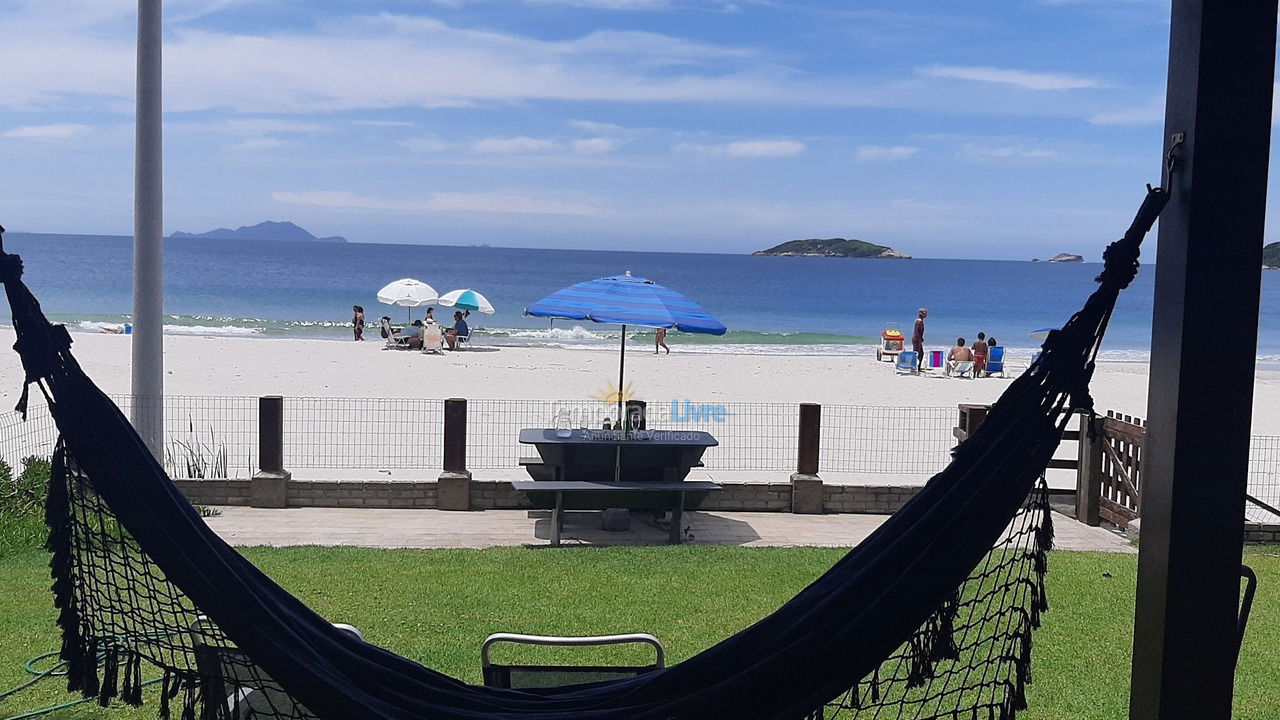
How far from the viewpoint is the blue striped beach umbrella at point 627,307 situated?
8.53 meters

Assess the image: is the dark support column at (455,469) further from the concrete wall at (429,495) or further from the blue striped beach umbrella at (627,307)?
the blue striped beach umbrella at (627,307)

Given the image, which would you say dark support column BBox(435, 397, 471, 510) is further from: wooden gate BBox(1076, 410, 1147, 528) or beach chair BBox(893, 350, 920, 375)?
beach chair BBox(893, 350, 920, 375)

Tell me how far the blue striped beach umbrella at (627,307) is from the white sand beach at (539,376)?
8.28m

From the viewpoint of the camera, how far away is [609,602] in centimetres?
582

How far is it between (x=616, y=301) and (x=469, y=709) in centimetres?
634

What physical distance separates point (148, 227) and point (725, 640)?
22.3 feet

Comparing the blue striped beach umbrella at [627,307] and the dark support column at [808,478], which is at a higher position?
the blue striped beach umbrella at [627,307]

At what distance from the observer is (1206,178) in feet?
7.02

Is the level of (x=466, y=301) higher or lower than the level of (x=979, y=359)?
higher

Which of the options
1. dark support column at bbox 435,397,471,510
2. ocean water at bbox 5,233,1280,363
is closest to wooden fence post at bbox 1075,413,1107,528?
dark support column at bbox 435,397,471,510

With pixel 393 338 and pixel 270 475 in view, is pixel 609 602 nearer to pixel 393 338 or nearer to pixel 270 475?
pixel 270 475

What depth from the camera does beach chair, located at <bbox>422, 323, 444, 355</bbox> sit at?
25391 millimetres

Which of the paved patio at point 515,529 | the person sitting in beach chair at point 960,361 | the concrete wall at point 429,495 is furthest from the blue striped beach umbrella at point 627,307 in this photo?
the person sitting in beach chair at point 960,361

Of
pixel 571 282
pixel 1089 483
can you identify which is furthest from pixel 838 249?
pixel 1089 483
